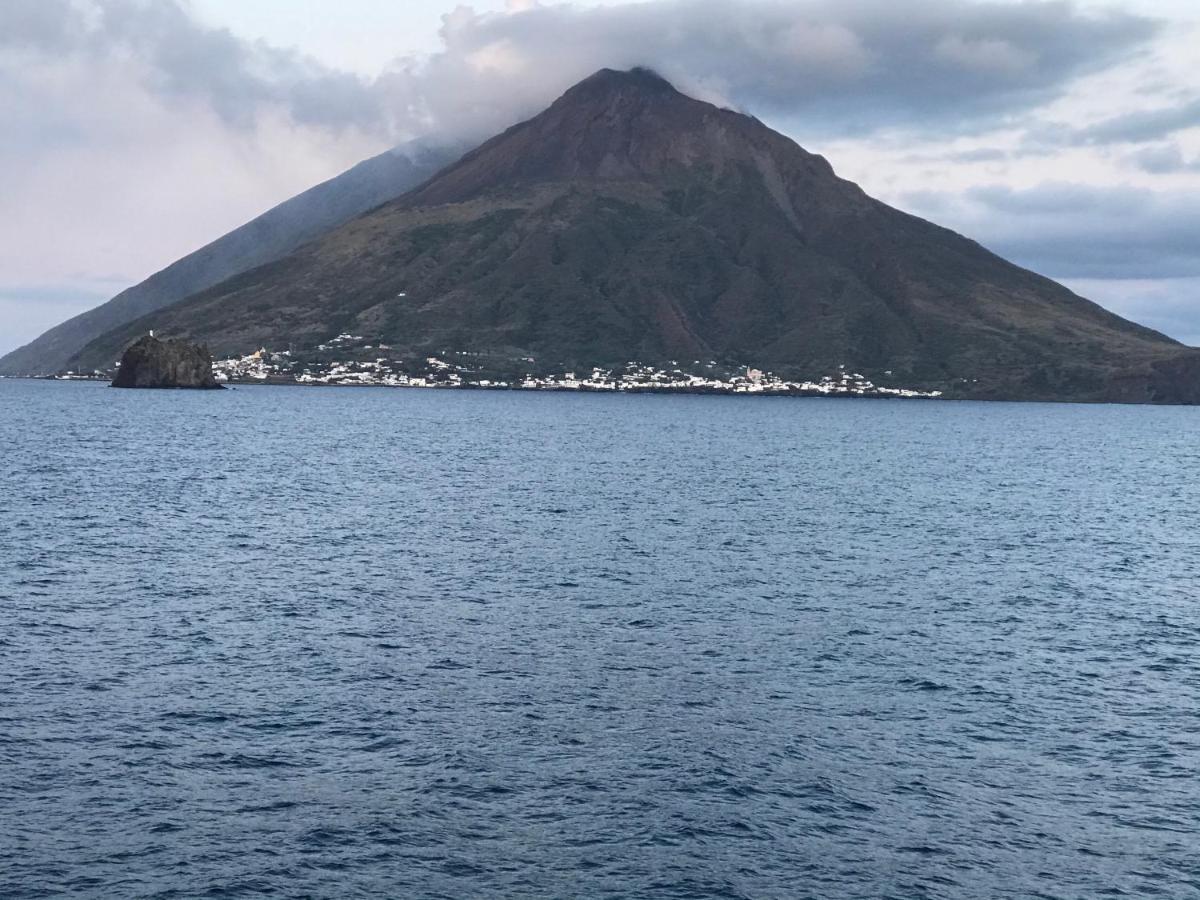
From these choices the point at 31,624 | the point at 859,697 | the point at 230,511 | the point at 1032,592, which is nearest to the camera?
the point at 859,697

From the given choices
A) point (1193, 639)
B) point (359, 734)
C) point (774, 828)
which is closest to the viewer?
point (774, 828)

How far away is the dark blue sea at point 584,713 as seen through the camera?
3959 centimetres

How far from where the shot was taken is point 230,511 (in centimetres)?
11869

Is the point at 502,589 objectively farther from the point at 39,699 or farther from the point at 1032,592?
the point at 1032,592

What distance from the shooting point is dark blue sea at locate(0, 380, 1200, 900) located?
130ft

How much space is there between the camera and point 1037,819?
144ft

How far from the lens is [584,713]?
54.4 metres

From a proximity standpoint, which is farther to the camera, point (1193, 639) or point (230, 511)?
point (230, 511)

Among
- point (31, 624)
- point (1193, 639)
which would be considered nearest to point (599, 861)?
point (31, 624)

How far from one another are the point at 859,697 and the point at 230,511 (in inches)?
3093

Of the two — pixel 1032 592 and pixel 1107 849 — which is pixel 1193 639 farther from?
pixel 1107 849

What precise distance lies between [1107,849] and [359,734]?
96.7 feet

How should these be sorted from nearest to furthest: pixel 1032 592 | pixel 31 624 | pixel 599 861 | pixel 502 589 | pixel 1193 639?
pixel 599 861 < pixel 31 624 < pixel 1193 639 < pixel 502 589 < pixel 1032 592

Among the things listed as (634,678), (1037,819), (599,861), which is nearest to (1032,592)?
(634,678)
